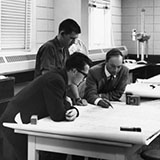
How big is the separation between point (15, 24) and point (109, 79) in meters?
1.44

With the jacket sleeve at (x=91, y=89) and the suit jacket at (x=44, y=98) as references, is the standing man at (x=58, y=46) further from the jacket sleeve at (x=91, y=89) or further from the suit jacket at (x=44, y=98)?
the suit jacket at (x=44, y=98)

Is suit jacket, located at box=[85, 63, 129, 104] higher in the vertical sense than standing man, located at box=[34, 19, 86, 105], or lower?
lower

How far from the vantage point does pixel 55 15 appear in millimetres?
5406

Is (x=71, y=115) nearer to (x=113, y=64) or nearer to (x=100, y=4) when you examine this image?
(x=113, y=64)

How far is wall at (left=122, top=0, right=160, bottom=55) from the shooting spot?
7675mm

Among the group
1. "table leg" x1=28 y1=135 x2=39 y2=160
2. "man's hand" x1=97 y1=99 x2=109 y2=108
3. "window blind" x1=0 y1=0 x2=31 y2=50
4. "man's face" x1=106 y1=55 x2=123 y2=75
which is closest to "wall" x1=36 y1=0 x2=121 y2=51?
"window blind" x1=0 y1=0 x2=31 y2=50

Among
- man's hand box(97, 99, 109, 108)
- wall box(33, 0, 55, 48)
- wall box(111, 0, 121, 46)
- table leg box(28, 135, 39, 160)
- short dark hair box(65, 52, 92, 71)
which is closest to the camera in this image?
table leg box(28, 135, 39, 160)

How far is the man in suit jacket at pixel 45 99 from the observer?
262cm

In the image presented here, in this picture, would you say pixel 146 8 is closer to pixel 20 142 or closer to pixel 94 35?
pixel 94 35

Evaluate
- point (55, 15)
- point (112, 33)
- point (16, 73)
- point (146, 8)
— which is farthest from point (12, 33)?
point (146, 8)

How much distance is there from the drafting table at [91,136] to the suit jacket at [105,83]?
1.03 meters

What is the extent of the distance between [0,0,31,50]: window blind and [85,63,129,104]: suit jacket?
47.1 inches

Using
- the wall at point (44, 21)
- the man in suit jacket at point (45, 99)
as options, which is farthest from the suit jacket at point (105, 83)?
the wall at point (44, 21)

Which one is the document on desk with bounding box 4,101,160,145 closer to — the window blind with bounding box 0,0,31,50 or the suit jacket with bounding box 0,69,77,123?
the suit jacket with bounding box 0,69,77,123
